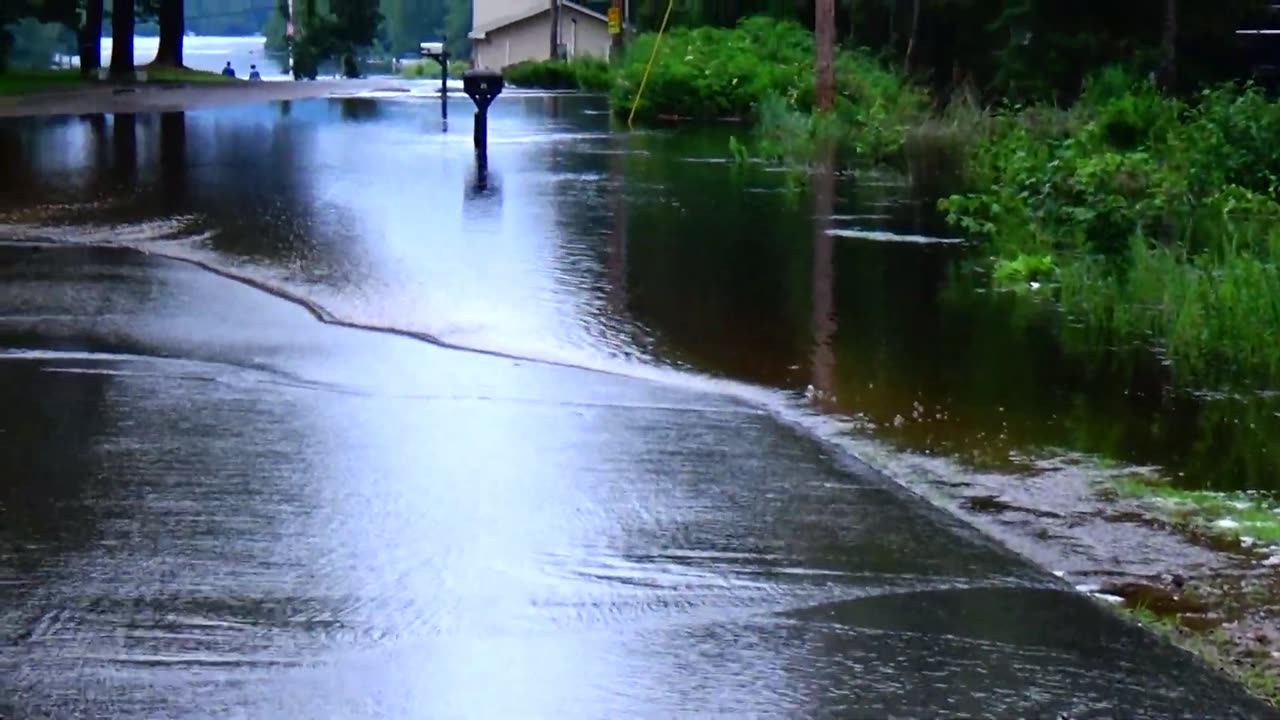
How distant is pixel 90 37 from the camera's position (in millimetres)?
51469

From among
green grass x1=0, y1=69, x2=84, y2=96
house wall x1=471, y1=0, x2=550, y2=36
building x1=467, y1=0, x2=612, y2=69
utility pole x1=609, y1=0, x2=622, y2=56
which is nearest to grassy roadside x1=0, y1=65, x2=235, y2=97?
green grass x1=0, y1=69, x2=84, y2=96

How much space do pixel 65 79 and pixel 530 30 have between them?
3864 centimetres

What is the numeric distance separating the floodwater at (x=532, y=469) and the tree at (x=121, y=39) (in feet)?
125

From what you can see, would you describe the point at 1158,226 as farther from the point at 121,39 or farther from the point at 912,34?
the point at 121,39

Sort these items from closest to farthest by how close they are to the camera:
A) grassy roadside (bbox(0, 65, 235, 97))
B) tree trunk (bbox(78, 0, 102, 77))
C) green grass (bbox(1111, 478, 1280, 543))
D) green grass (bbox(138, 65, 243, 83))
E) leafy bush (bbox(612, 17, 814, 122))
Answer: green grass (bbox(1111, 478, 1280, 543))
leafy bush (bbox(612, 17, 814, 122))
grassy roadside (bbox(0, 65, 235, 97))
tree trunk (bbox(78, 0, 102, 77))
green grass (bbox(138, 65, 243, 83))

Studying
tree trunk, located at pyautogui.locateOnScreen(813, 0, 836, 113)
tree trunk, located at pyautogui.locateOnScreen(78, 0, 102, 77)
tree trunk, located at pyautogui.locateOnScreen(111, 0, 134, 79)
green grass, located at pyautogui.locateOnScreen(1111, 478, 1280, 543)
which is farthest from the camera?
tree trunk, located at pyautogui.locateOnScreen(111, 0, 134, 79)

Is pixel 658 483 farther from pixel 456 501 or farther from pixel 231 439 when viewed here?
pixel 231 439

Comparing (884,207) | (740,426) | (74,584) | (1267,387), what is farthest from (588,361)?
(884,207)

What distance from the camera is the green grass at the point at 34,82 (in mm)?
40906

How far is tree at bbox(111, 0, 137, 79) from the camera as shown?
168 feet

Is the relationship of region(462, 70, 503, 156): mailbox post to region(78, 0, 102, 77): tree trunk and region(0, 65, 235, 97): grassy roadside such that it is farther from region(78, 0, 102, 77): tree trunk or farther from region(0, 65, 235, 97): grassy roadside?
region(78, 0, 102, 77): tree trunk

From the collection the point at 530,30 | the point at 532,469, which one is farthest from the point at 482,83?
the point at 530,30

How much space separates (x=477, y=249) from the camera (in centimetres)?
1438

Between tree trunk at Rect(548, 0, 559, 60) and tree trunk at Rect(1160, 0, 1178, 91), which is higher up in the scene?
tree trunk at Rect(548, 0, 559, 60)
